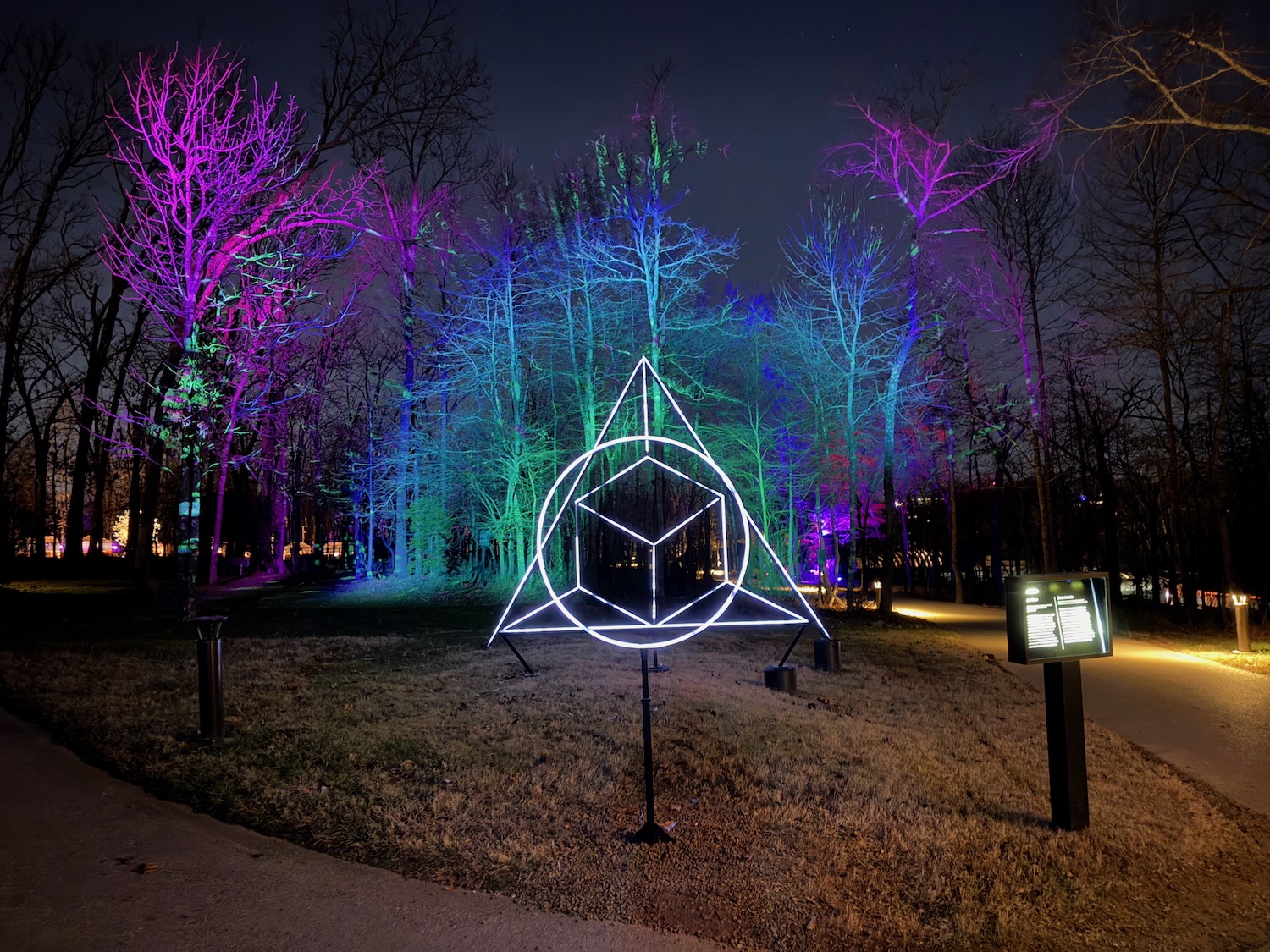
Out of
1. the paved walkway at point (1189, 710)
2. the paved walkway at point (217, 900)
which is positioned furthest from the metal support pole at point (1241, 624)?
the paved walkway at point (217, 900)

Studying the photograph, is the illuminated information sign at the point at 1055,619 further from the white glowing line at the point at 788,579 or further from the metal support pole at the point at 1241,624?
the metal support pole at the point at 1241,624

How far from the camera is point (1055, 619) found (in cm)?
507

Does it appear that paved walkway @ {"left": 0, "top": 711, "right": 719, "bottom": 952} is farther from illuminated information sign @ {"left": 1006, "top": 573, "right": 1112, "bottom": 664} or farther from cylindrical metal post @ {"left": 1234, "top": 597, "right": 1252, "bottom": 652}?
cylindrical metal post @ {"left": 1234, "top": 597, "right": 1252, "bottom": 652}

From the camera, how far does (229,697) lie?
7828 mm

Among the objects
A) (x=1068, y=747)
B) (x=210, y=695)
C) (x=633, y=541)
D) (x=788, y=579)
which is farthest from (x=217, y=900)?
(x=633, y=541)

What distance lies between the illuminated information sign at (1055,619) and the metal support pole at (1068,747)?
0.14 m

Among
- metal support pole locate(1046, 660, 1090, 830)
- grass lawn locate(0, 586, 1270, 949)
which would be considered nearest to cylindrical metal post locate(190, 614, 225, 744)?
grass lawn locate(0, 586, 1270, 949)

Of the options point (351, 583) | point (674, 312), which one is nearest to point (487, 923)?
point (674, 312)

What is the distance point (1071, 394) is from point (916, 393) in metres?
9.38

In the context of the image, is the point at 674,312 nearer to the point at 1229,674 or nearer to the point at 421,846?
the point at 1229,674

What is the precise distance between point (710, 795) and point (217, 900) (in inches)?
117

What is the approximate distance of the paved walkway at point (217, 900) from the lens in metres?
3.45

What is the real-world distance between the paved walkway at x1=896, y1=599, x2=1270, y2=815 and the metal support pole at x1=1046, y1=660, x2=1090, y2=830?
5.67ft

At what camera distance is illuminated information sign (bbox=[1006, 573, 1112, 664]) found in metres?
5.02
